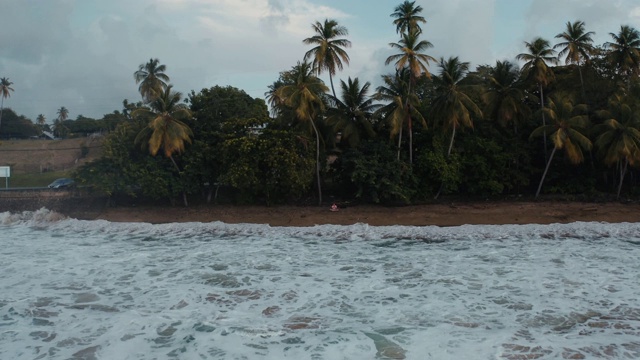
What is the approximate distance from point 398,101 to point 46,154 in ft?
152

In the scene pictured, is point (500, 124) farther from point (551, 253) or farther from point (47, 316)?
point (47, 316)

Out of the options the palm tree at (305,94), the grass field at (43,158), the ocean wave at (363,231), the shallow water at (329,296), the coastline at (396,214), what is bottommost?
the shallow water at (329,296)

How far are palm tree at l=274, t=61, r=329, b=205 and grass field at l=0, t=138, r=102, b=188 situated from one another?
29265 millimetres

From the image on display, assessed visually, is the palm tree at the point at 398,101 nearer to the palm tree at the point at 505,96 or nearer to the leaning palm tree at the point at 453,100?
the leaning palm tree at the point at 453,100

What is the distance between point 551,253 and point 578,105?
13.9 meters

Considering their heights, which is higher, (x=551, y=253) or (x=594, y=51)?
(x=594, y=51)

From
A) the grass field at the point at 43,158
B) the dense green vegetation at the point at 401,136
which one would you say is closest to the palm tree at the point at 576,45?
the dense green vegetation at the point at 401,136

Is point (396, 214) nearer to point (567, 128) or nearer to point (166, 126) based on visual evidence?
point (567, 128)

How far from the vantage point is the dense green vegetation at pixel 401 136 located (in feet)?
82.0

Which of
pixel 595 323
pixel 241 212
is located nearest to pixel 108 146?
pixel 241 212

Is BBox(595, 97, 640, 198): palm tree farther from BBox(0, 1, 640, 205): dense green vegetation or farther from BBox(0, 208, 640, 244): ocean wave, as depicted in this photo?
BBox(0, 208, 640, 244): ocean wave

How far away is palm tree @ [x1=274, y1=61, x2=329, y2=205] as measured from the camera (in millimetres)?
24234

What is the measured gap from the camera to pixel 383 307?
10.6 metres

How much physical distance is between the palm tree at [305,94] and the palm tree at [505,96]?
34.9ft
